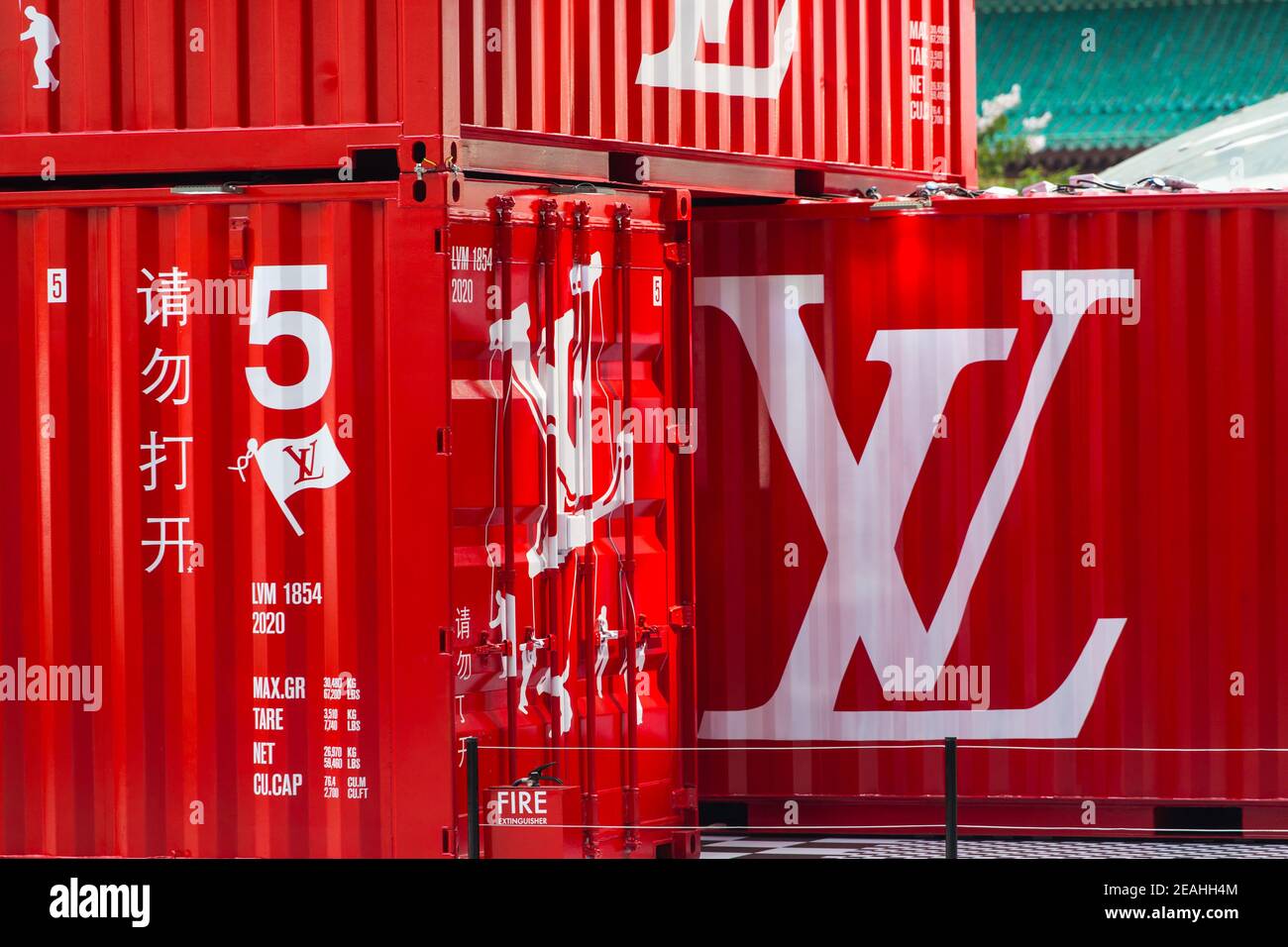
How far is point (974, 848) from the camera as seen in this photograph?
10219 millimetres

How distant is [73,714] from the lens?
904cm

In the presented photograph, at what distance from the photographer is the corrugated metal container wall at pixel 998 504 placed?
10.3 meters

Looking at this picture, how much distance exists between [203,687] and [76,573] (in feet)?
2.61

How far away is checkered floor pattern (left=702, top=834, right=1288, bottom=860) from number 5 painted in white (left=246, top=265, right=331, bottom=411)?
10.4 feet

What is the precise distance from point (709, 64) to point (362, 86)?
2.22 m

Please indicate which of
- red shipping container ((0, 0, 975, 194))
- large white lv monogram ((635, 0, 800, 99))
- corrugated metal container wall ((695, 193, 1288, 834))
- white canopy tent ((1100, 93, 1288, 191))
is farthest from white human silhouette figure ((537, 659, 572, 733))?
white canopy tent ((1100, 93, 1288, 191))

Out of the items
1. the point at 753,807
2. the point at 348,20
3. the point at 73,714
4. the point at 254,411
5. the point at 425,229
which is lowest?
the point at 753,807

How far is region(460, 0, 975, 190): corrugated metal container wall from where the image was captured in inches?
361

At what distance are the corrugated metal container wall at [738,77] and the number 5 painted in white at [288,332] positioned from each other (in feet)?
3.29

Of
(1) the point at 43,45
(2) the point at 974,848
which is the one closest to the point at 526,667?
(2) the point at 974,848

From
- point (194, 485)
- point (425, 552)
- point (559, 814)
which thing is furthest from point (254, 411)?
point (559, 814)

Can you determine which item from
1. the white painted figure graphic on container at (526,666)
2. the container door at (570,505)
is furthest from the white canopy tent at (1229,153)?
the white painted figure graphic on container at (526,666)

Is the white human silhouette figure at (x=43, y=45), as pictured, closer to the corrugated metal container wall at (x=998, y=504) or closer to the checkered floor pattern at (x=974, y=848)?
the corrugated metal container wall at (x=998, y=504)

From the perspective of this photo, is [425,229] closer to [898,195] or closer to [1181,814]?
[898,195]
